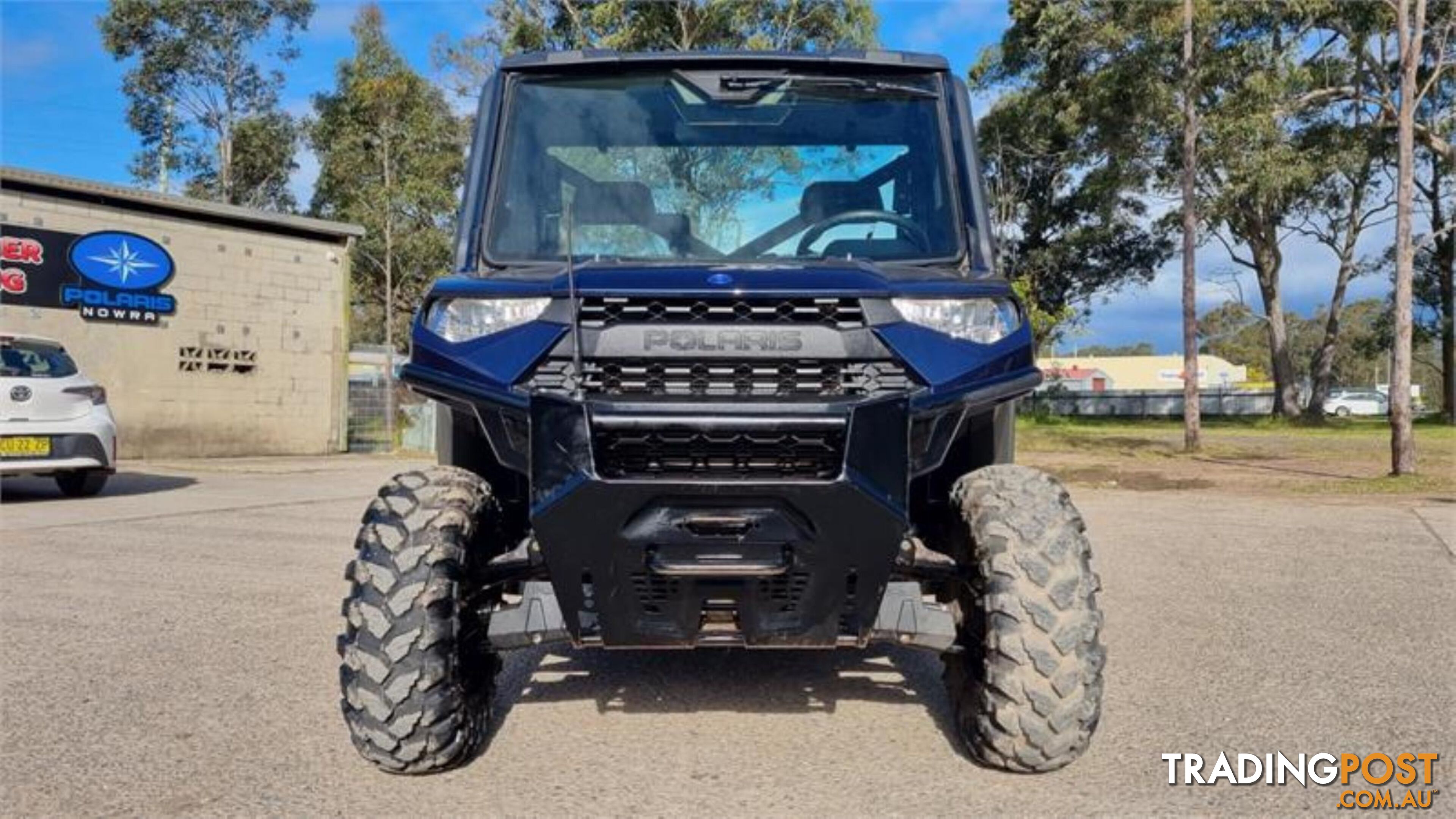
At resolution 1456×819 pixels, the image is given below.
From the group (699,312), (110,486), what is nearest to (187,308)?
(110,486)

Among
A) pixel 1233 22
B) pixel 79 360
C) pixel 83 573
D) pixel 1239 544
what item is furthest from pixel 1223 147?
pixel 83 573

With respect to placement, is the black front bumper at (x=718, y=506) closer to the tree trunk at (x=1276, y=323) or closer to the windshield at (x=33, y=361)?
the windshield at (x=33, y=361)

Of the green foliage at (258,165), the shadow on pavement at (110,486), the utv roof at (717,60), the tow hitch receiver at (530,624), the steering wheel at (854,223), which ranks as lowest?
the shadow on pavement at (110,486)

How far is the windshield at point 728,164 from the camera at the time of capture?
12.5ft

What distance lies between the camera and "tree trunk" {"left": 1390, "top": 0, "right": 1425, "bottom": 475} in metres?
16.9

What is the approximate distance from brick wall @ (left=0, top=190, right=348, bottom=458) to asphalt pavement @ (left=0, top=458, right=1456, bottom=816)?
483 inches

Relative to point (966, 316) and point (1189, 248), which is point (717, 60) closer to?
point (966, 316)

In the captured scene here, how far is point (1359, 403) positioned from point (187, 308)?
63764 mm

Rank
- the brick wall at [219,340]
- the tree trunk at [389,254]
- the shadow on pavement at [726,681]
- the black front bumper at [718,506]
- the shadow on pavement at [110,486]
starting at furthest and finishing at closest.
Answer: the tree trunk at [389,254] → the brick wall at [219,340] → the shadow on pavement at [110,486] → the shadow on pavement at [726,681] → the black front bumper at [718,506]

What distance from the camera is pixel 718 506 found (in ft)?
9.70

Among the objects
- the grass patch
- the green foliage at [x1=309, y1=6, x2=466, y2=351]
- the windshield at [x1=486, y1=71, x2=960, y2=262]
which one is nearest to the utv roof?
the windshield at [x1=486, y1=71, x2=960, y2=262]

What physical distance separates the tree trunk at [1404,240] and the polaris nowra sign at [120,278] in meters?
20.6

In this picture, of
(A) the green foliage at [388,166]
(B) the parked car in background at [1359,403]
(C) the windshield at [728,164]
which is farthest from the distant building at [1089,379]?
(C) the windshield at [728,164]

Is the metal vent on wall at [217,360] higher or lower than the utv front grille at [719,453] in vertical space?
higher
